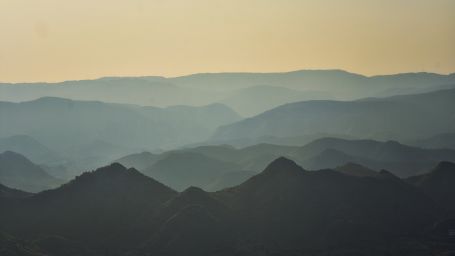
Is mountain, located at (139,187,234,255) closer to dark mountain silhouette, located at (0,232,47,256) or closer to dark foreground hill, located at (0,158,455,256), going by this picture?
dark foreground hill, located at (0,158,455,256)

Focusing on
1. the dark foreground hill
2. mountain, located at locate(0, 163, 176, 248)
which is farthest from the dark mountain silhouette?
mountain, located at locate(0, 163, 176, 248)

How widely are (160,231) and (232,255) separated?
778 inches

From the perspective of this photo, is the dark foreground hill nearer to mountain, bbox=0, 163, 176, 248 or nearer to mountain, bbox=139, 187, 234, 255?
mountain, bbox=139, 187, 234, 255

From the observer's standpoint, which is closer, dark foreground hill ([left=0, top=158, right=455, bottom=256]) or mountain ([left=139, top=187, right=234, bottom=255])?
mountain ([left=139, top=187, right=234, bottom=255])

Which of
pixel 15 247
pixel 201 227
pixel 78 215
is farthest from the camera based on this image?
pixel 78 215

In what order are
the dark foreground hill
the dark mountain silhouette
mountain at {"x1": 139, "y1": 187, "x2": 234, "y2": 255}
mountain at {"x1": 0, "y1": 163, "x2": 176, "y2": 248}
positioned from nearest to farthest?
1. the dark mountain silhouette
2. mountain at {"x1": 139, "y1": 187, "x2": 234, "y2": 255}
3. the dark foreground hill
4. mountain at {"x1": 0, "y1": 163, "x2": 176, "y2": 248}

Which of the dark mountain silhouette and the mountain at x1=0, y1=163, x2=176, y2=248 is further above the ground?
the mountain at x1=0, y1=163, x2=176, y2=248

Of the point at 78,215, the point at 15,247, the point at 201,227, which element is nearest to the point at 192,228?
the point at 201,227

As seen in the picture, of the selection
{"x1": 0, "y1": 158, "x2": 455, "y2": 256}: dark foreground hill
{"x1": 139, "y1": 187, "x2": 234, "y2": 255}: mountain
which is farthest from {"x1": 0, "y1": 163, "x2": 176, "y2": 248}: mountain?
{"x1": 139, "y1": 187, "x2": 234, "y2": 255}: mountain

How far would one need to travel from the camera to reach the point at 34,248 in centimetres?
16650

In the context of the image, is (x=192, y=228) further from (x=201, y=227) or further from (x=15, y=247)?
(x=15, y=247)

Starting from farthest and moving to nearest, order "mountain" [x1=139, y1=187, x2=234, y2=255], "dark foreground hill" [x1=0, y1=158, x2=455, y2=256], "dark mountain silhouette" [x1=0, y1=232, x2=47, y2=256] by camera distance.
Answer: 1. "dark foreground hill" [x1=0, y1=158, x2=455, y2=256]
2. "mountain" [x1=139, y1=187, x2=234, y2=255]
3. "dark mountain silhouette" [x1=0, y1=232, x2=47, y2=256]

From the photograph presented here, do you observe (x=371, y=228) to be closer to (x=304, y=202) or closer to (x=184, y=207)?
(x=304, y=202)

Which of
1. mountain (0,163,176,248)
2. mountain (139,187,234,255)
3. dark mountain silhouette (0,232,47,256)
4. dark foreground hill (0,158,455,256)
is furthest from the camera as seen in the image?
mountain (0,163,176,248)
